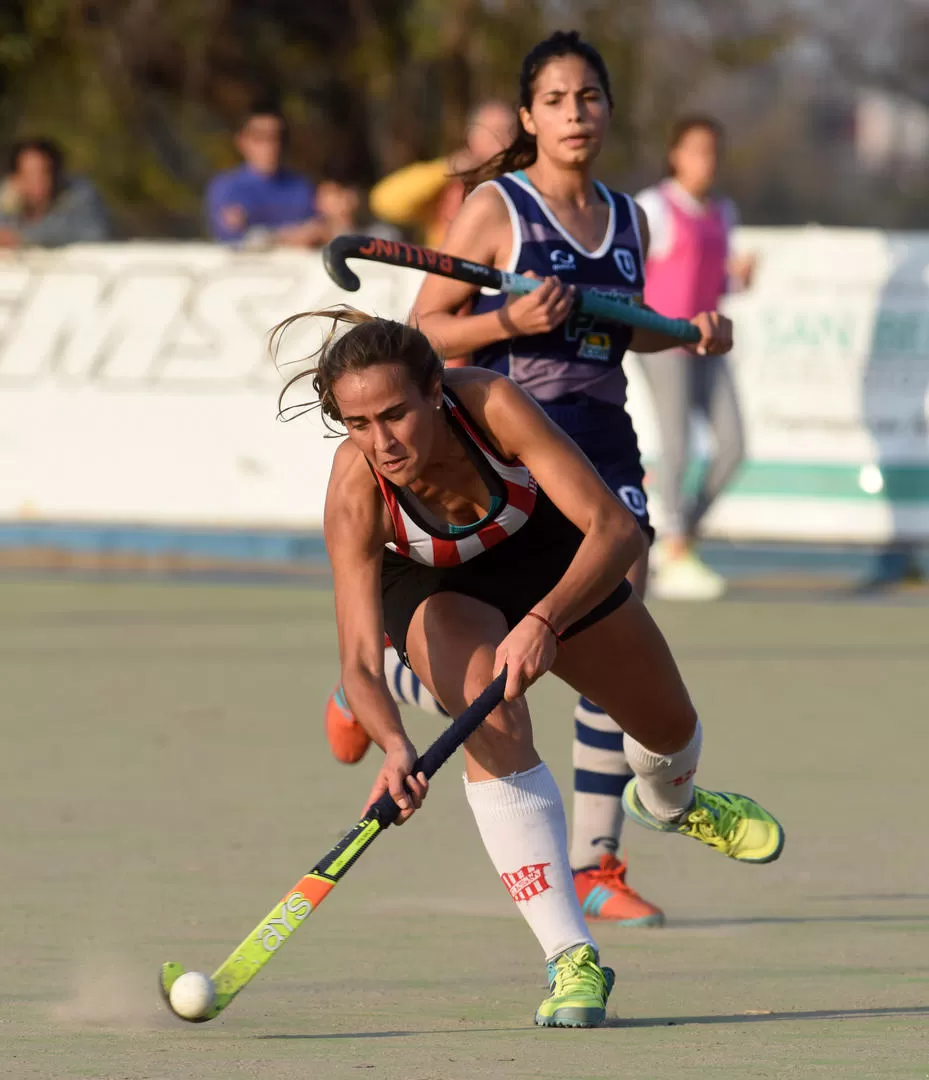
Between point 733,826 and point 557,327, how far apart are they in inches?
46.4

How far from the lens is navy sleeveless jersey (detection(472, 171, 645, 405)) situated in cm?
537

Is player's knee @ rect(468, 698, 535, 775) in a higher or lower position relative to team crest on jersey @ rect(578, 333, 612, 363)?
lower

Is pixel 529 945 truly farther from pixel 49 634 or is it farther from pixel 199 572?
pixel 199 572

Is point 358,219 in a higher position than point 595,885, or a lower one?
lower

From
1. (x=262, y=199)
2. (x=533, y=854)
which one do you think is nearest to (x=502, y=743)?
(x=533, y=854)

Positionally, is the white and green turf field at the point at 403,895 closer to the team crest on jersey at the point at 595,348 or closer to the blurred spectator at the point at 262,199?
the team crest on jersey at the point at 595,348

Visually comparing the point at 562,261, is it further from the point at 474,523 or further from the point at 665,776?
the point at 665,776

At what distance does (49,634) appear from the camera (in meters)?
9.79

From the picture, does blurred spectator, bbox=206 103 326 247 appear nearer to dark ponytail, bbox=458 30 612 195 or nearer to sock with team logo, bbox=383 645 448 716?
dark ponytail, bbox=458 30 612 195

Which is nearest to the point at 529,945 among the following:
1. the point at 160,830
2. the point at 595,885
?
the point at 595,885

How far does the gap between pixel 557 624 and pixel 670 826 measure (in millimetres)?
1000

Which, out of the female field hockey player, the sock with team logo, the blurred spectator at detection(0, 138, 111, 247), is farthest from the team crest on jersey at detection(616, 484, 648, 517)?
the blurred spectator at detection(0, 138, 111, 247)

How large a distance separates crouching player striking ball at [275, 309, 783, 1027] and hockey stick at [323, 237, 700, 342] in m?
0.59

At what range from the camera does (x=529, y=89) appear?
17.9 feet
